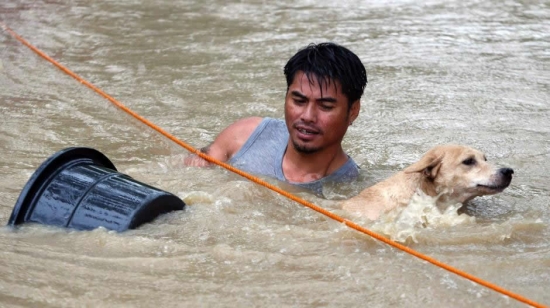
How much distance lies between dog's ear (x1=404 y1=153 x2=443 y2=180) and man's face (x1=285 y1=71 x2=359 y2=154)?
511mm

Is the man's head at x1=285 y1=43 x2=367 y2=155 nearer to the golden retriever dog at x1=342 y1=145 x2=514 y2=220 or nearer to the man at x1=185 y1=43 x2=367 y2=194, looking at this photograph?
the man at x1=185 y1=43 x2=367 y2=194

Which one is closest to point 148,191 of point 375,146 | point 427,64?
point 375,146

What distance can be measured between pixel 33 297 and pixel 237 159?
213 cm

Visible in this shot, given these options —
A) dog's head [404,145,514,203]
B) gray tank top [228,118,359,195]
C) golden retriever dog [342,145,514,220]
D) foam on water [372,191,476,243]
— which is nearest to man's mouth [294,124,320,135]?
gray tank top [228,118,359,195]

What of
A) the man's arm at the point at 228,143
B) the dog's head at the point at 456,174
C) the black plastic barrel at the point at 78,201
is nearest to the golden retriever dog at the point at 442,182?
the dog's head at the point at 456,174

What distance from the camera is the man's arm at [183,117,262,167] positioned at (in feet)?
18.0

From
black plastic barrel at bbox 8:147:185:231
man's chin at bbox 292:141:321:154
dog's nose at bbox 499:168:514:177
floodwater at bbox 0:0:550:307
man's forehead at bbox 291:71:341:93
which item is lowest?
floodwater at bbox 0:0:550:307

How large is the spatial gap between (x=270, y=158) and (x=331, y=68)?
30.0 inches

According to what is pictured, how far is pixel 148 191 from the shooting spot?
13.7ft

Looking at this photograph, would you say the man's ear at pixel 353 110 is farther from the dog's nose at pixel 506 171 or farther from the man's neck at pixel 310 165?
the dog's nose at pixel 506 171

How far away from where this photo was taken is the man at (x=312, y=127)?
4.87m

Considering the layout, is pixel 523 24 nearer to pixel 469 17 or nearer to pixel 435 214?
pixel 469 17

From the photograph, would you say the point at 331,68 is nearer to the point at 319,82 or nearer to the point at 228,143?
the point at 319,82

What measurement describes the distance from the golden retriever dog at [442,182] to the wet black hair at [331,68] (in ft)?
1.86
